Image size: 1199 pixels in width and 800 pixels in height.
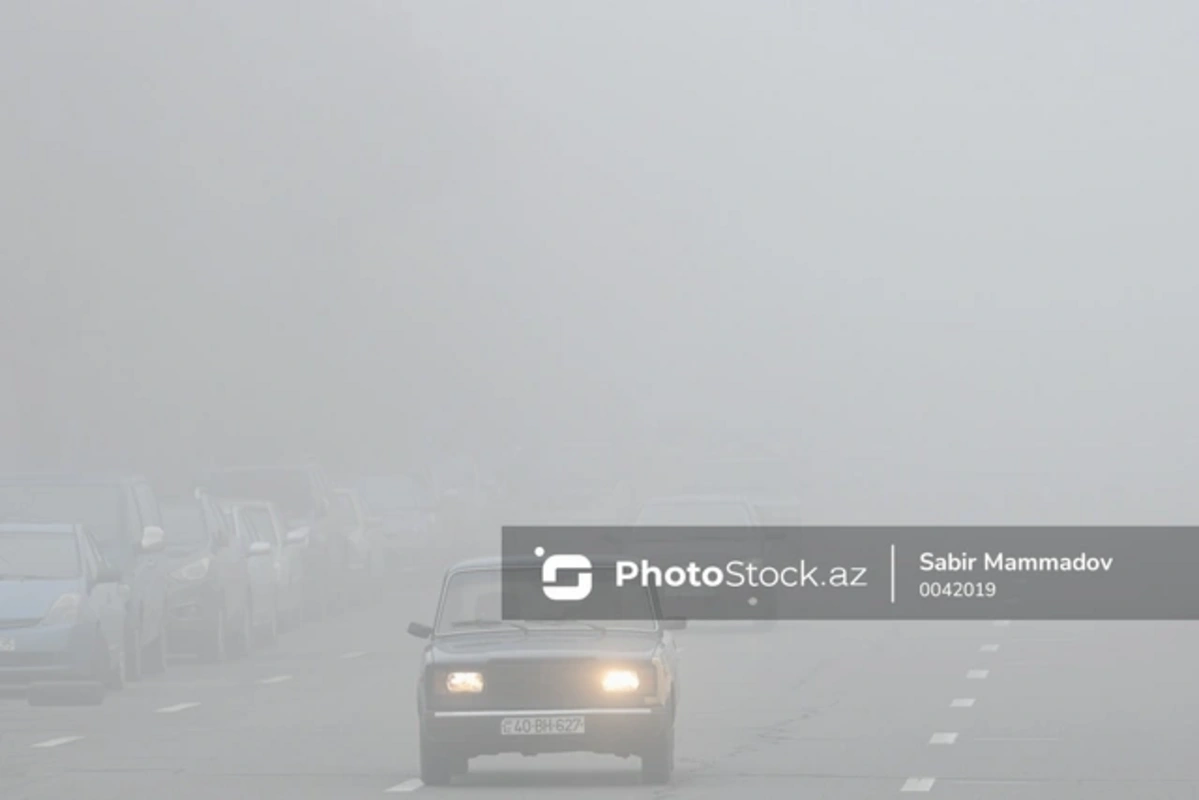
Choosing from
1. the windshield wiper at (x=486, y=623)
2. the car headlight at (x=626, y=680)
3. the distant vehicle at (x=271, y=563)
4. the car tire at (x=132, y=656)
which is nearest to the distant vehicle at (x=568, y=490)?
the distant vehicle at (x=271, y=563)

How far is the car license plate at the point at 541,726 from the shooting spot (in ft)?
56.5

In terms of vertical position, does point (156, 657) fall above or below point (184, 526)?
below

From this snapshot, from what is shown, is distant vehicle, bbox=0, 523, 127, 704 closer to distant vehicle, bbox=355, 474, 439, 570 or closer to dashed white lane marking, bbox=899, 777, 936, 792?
dashed white lane marking, bbox=899, 777, 936, 792

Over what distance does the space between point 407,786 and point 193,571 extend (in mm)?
14615

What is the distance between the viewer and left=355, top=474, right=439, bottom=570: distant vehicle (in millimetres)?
51188

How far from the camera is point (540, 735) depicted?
17.2 meters

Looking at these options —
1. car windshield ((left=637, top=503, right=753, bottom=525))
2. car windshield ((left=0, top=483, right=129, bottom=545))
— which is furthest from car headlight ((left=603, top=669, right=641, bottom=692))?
car windshield ((left=637, top=503, right=753, bottom=525))

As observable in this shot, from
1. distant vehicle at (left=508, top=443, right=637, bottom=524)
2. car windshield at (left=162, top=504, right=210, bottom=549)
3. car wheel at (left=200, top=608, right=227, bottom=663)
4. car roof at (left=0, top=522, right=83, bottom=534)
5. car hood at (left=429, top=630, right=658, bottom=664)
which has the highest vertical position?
car hood at (left=429, top=630, right=658, bottom=664)

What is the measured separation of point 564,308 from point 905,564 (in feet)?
151

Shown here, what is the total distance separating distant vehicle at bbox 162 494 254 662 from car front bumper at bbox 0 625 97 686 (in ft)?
18.2

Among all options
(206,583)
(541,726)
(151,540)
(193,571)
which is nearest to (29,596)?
(151,540)

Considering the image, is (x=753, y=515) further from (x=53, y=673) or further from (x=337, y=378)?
(x=337, y=378)

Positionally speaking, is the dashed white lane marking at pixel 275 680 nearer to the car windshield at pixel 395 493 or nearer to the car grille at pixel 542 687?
the car grille at pixel 542 687

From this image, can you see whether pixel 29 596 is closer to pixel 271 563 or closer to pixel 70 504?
pixel 70 504
